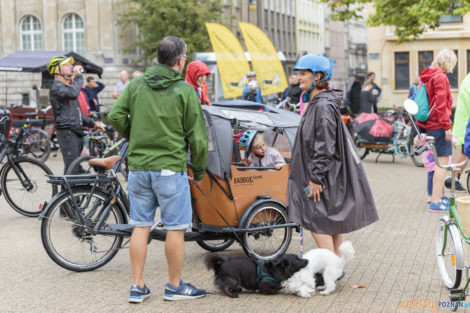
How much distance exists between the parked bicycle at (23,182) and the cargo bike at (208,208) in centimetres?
259

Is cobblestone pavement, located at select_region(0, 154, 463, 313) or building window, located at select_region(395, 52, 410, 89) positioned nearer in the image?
cobblestone pavement, located at select_region(0, 154, 463, 313)

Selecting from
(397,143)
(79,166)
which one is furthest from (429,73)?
(397,143)

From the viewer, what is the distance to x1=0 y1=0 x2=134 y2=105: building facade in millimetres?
45719

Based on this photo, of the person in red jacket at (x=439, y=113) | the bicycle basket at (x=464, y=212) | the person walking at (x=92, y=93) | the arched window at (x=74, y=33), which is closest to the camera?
the bicycle basket at (x=464, y=212)

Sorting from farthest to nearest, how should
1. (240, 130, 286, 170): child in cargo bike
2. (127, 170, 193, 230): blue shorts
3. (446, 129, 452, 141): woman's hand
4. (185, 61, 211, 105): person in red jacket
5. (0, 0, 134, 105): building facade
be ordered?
(0, 0, 134, 105): building facade → (446, 129, 452, 141): woman's hand → (185, 61, 211, 105): person in red jacket → (240, 130, 286, 170): child in cargo bike → (127, 170, 193, 230): blue shorts

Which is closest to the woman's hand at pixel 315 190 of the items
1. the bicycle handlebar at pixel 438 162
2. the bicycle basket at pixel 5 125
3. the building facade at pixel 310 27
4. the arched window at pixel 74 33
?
the bicycle handlebar at pixel 438 162

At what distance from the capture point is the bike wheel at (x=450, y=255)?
530 cm

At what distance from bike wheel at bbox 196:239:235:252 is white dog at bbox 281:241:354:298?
1.69 m

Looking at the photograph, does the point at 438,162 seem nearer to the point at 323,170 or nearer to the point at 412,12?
the point at 323,170

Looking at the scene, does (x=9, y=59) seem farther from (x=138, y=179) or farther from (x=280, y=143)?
(x=138, y=179)

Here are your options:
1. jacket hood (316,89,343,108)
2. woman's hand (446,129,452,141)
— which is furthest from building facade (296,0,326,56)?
jacket hood (316,89,343,108)

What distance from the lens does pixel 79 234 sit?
638cm

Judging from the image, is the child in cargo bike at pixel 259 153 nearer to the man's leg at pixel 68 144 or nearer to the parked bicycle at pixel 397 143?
the man's leg at pixel 68 144

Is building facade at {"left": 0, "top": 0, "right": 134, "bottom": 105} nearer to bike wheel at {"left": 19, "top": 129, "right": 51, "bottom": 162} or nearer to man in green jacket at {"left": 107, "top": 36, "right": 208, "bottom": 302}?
bike wheel at {"left": 19, "top": 129, "right": 51, "bottom": 162}
